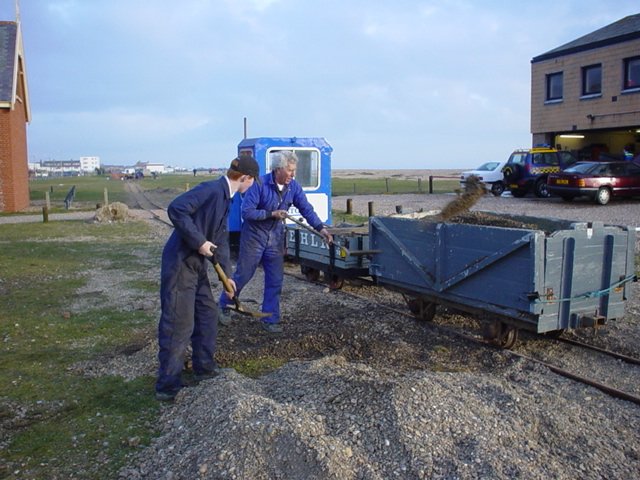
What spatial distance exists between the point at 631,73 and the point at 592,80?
201 centimetres

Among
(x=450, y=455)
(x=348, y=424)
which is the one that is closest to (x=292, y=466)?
(x=348, y=424)

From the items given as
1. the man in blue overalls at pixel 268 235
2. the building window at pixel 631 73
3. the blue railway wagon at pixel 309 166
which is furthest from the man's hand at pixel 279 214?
the building window at pixel 631 73

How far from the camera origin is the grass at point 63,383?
462 cm

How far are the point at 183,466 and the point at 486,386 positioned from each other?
2.43m

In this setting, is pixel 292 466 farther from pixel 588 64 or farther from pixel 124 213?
pixel 588 64

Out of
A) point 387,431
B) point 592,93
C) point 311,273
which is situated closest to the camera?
point 387,431

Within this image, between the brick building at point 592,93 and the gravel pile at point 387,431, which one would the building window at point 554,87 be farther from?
the gravel pile at point 387,431

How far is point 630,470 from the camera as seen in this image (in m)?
4.20

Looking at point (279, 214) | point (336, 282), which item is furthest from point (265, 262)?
point (336, 282)

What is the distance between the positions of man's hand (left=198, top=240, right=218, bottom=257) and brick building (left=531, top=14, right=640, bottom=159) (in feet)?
80.6

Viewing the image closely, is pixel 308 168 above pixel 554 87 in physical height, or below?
below

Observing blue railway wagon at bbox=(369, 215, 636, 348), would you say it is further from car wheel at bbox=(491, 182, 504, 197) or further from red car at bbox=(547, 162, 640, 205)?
car wheel at bbox=(491, 182, 504, 197)

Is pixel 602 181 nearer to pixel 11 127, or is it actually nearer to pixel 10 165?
pixel 10 165

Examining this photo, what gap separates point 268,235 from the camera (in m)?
7.69
